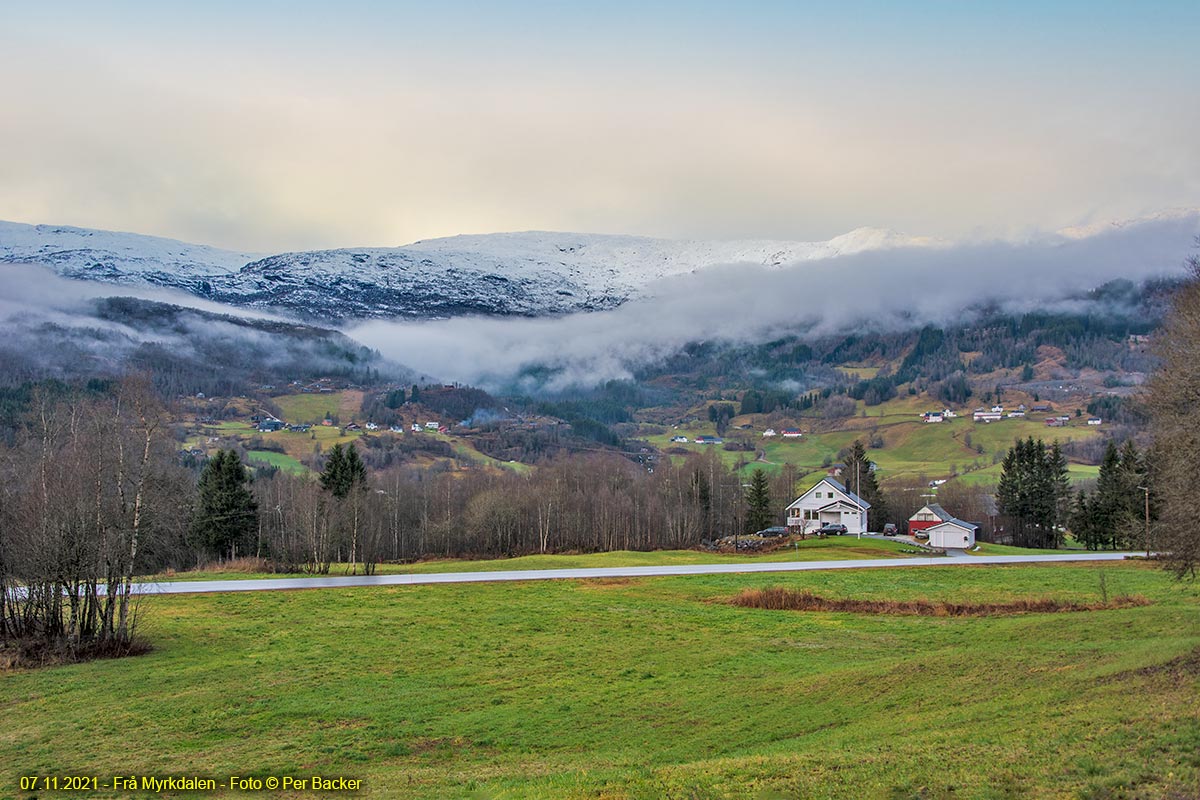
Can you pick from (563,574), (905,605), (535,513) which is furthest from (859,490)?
(905,605)

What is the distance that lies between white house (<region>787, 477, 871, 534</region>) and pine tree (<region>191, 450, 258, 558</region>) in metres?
66.1

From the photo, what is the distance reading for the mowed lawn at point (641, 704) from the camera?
15.8m

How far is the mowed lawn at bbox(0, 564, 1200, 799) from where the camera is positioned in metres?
15.8

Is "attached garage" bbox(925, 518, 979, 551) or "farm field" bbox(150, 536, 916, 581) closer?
"farm field" bbox(150, 536, 916, 581)

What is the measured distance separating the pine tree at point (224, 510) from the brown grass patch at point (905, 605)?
56829 mm

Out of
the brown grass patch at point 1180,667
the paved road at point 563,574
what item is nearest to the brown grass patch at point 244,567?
the paved road at point 563,574

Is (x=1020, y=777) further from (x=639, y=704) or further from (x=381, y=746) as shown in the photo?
(x=381, y=746)

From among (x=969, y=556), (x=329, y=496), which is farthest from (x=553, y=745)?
(x=969, y=556)

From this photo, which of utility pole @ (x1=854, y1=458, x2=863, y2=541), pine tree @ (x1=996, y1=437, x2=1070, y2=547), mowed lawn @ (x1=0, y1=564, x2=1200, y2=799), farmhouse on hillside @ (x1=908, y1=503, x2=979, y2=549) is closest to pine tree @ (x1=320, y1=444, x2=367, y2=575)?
mowed lawn @ (x1=0, y1=564, x2=1200, y2=799)

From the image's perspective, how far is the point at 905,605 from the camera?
4284 centimetres

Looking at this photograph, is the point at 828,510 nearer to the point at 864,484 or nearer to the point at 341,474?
the point at 864,484

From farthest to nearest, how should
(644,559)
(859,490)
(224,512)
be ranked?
(859,490) → (224,512) → (644,559)

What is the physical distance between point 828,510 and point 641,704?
93609 mm

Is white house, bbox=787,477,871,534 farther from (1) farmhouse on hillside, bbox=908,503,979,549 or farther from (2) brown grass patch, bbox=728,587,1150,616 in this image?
(2) brown grass patch, bbox=728,587,1150,616
